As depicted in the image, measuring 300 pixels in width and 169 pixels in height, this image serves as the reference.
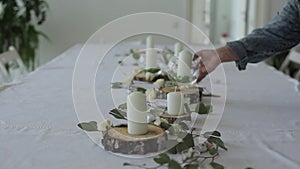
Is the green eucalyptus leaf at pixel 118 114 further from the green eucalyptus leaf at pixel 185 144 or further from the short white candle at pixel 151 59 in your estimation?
the short white candle at pixel 151 59

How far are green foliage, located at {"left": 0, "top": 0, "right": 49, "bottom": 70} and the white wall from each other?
220 millimetres

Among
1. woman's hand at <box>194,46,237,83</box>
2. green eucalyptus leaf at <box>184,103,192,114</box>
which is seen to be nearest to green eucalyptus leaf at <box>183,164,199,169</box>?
green eucalyptus leaf at <box>184,103,192,114</box>

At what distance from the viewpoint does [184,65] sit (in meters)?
1.75

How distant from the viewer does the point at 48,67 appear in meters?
2.32

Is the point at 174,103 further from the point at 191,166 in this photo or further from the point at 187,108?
the point at 191,166

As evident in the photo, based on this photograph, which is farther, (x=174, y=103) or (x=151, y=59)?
(x=151, y=59)

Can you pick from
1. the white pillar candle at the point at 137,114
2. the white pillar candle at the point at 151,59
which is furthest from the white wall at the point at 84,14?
the white pillar candle at the point at 137,114

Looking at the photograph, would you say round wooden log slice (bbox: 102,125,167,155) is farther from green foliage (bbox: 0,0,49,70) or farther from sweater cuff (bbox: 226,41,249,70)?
green foliage (bbox: 0,0,49,70)

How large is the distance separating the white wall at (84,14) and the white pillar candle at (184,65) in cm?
280

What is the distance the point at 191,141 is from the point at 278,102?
0.75 meters

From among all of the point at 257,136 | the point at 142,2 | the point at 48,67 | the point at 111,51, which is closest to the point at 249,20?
the point at 142,2

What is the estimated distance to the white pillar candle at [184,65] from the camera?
1744mm

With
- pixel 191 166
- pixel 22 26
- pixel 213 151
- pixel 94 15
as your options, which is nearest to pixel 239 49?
pixel 213 151

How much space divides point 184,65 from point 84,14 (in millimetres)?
2992
